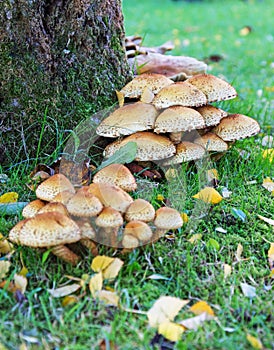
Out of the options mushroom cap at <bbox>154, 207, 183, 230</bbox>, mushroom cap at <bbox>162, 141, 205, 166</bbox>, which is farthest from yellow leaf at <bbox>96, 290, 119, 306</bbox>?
mushroom cap at <bbox>162, 141, 205, 166</bbox>

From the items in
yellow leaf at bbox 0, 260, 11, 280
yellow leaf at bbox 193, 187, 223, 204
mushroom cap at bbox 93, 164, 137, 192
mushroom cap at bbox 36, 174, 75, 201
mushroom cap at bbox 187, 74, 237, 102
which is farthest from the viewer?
mushroom cap at bbox 187, 74, 237, 102

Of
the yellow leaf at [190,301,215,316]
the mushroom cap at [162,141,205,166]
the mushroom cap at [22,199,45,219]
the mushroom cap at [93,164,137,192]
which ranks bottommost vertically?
the yellow leaf at [190,301,215,316]

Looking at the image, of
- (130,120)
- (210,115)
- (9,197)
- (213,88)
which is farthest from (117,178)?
(213,88)

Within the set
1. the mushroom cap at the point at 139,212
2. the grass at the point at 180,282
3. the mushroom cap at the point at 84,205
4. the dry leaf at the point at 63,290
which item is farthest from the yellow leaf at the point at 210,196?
the dry leaf at the point at 63,290

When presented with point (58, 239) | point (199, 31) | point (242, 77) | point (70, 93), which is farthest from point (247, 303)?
point (199, 31)

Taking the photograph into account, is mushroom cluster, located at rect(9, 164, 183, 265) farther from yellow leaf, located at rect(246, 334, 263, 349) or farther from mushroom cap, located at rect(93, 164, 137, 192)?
yellow leaf, located at rect(246, 334, 263, 349)

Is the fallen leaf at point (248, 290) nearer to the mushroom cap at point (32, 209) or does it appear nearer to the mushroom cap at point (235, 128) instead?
the mushroom cap at point (32, 209)

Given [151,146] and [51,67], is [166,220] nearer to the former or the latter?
[151,146]
